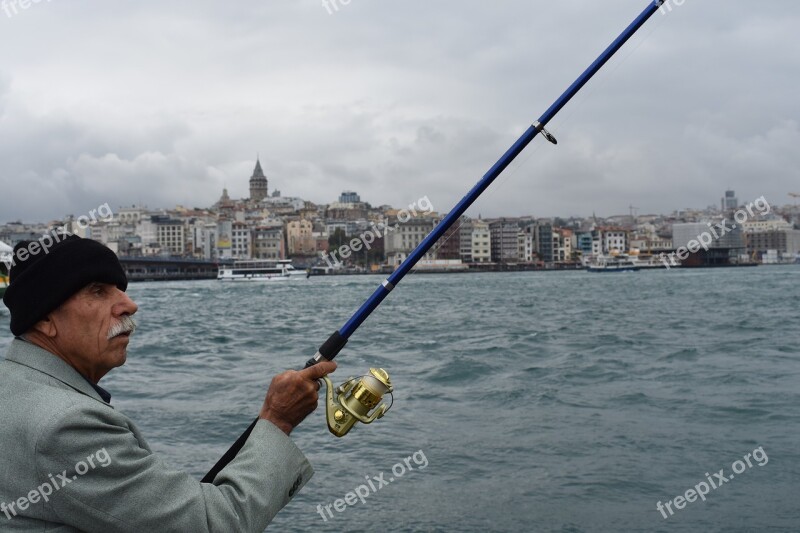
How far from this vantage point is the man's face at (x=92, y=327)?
57.0 inches

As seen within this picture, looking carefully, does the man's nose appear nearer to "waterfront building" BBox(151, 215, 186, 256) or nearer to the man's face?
the man's face

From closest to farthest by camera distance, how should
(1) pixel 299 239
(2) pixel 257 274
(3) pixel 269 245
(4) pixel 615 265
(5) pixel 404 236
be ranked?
(2) pixel 257 274 < (4) pixel 615 265 < (5) pixel 404 236 < (3) pixel 269 245 < (1) pixel 299 239

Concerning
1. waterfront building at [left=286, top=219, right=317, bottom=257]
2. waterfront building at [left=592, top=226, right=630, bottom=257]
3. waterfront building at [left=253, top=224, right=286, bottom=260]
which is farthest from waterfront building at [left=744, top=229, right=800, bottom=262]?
waterfront building at [left=253, top=224, right=286, bottom=260]

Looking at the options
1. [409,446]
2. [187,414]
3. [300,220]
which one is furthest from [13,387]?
[300,220]

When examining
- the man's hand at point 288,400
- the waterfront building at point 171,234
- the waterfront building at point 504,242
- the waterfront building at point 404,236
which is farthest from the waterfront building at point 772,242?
the man's hand at point 288,400

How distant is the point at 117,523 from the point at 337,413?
0.62 m

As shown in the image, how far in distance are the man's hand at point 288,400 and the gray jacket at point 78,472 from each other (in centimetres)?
17

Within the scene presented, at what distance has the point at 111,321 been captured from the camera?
59.0 inches

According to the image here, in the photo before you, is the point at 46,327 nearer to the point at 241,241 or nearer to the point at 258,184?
the point at 241,241

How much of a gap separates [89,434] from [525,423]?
7477 millimetres

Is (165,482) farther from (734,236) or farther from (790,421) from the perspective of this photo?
(734,236)

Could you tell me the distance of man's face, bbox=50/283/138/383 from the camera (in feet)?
4.75

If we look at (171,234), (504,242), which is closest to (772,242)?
(504,242)

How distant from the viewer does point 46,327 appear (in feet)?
4.70
